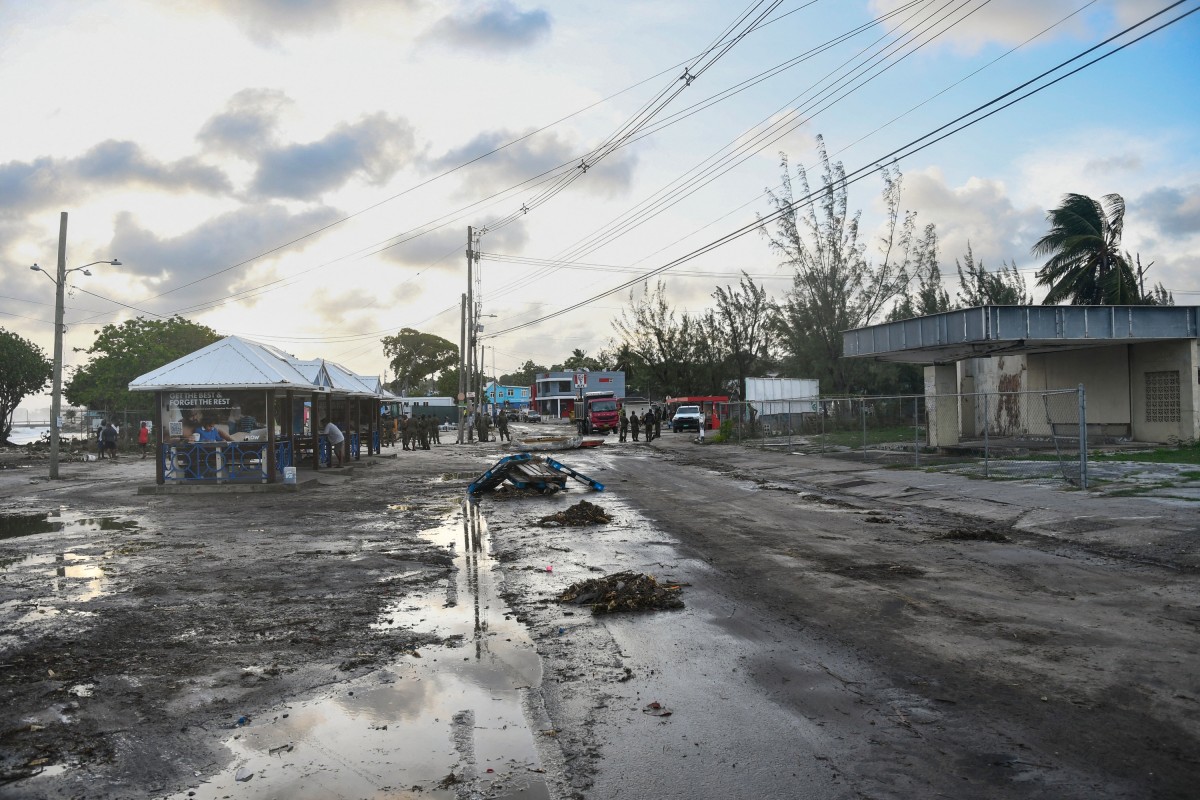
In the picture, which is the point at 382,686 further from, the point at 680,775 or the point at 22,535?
the point at 22,535

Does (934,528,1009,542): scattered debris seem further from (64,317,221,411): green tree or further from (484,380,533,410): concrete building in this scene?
(484,380,533,410): concrete building

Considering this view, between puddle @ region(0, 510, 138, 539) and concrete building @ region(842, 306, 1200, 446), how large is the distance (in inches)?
822

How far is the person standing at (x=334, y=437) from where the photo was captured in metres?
29.3

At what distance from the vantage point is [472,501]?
61.0ft

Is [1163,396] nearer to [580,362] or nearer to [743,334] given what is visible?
[743,334]

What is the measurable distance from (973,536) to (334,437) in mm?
22589

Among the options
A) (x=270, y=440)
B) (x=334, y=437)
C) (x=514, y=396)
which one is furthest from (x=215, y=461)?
(x=514, y=396)

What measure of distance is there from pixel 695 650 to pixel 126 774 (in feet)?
12.6

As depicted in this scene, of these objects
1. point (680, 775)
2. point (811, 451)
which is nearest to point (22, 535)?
point (680, 775)

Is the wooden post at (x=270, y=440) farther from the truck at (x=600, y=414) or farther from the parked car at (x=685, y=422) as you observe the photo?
the truck at (x=600, y=414)

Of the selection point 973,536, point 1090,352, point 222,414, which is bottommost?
point 973,536

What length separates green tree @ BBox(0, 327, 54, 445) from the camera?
54.0m

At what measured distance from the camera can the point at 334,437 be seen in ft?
96.4

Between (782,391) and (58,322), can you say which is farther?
(782,391)
